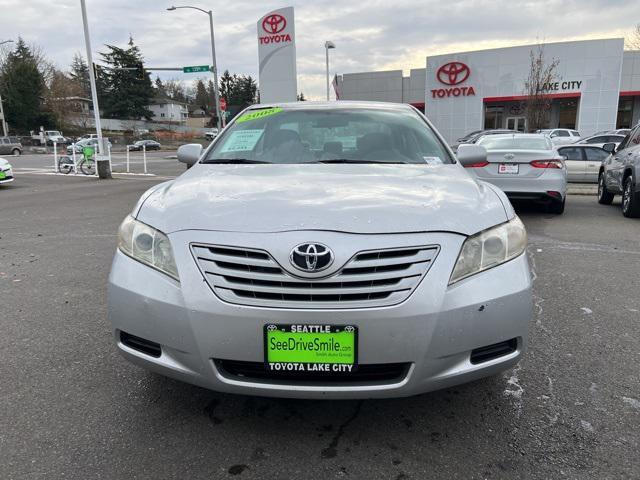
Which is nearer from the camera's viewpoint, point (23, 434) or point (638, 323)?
point (23, 434)

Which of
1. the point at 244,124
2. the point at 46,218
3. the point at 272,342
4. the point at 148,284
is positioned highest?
the point at 244,124

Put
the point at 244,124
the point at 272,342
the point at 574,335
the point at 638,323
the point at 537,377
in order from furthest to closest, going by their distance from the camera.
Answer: the point at 244,124 < the point at 638,323 < the point at 574,335 < the point at 537,377 < the point at 272,342

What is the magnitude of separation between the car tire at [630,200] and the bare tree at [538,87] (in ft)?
78.9

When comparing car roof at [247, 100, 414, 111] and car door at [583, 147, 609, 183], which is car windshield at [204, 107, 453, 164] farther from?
car door at [583, 147, 609, 183]

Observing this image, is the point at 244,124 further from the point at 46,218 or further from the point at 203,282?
the point at 46,218

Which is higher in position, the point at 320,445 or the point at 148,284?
the point at 148,284

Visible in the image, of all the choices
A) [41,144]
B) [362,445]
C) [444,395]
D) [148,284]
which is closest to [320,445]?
[362,445]

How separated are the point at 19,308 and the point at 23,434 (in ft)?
6.78

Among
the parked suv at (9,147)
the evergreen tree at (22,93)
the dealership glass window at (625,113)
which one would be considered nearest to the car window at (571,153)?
the dealership glass window at (625,113)

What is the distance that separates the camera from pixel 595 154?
13.7 m

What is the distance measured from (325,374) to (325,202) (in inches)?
30.2

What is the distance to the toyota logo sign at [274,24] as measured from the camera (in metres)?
19.2

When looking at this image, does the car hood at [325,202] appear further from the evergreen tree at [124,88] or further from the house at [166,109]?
the house at [166,109]

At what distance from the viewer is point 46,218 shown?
8.73 metres
